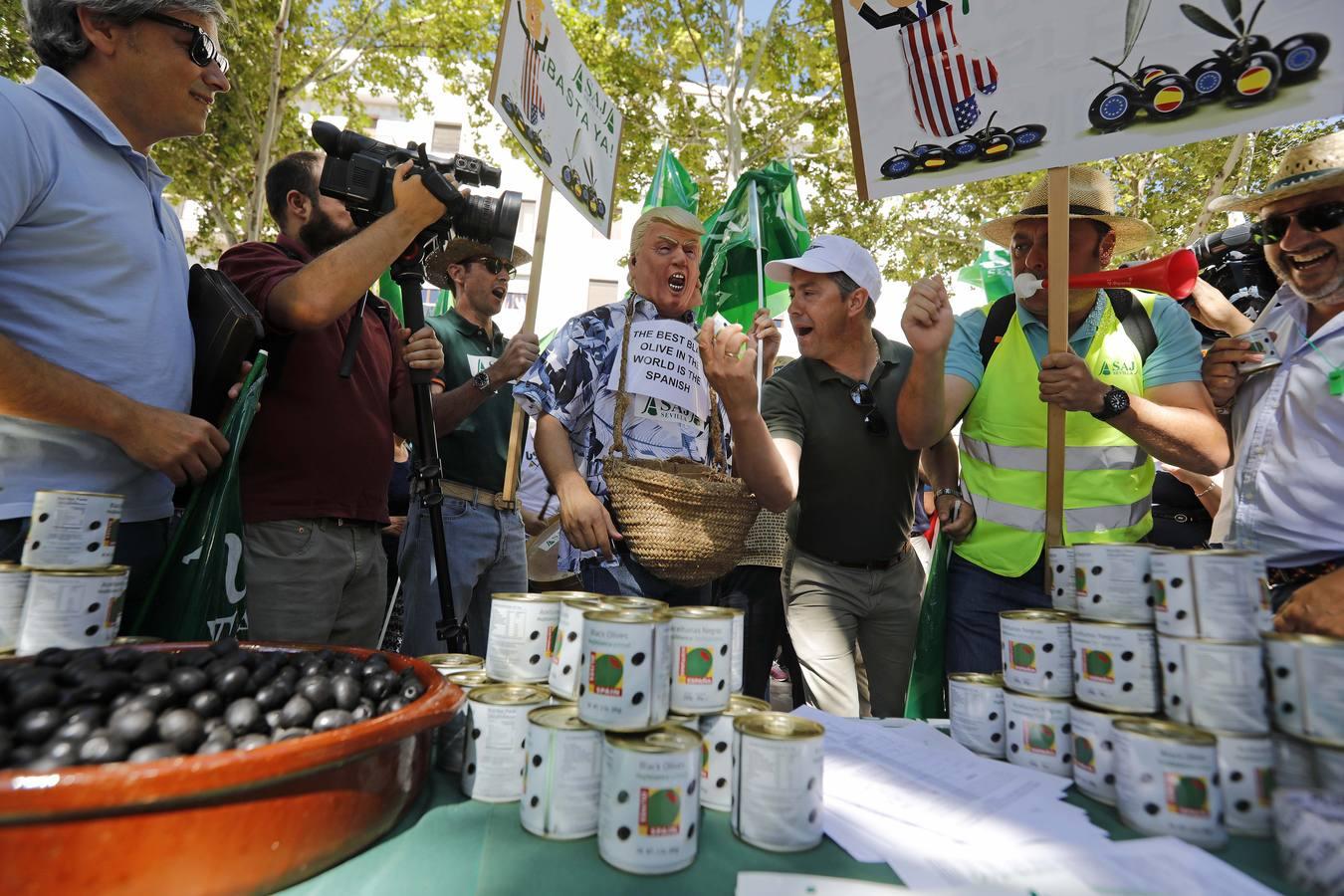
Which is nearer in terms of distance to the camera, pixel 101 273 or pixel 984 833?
pixel 984 833

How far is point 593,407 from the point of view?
8.11 feet

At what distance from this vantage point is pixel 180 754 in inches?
32.2

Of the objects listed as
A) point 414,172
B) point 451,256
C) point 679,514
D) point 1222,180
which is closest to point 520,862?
point 679,514

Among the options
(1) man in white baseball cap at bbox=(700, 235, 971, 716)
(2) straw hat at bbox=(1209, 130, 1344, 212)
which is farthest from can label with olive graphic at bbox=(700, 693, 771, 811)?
(2) straw hat at bbox=(1209, 130, 1344, 212)

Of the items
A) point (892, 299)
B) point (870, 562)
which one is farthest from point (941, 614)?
point (892, 299)

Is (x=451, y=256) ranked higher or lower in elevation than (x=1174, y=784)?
higher

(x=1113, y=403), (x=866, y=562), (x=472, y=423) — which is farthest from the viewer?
(x=472, y=423)

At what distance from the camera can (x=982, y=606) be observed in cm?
245

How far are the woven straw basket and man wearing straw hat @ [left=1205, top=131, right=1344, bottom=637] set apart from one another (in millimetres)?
1416

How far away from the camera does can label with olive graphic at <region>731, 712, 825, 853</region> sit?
3.32ft

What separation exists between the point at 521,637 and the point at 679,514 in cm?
95

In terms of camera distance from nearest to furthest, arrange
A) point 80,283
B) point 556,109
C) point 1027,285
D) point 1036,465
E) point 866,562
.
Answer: point 80,283 → point 1036,465 → point 1027,285 → point 866,562 → point 556,109

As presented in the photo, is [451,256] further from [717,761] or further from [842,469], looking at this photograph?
[717,761]

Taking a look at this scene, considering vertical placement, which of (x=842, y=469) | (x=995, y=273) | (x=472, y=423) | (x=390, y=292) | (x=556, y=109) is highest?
(x=995, y=273)
